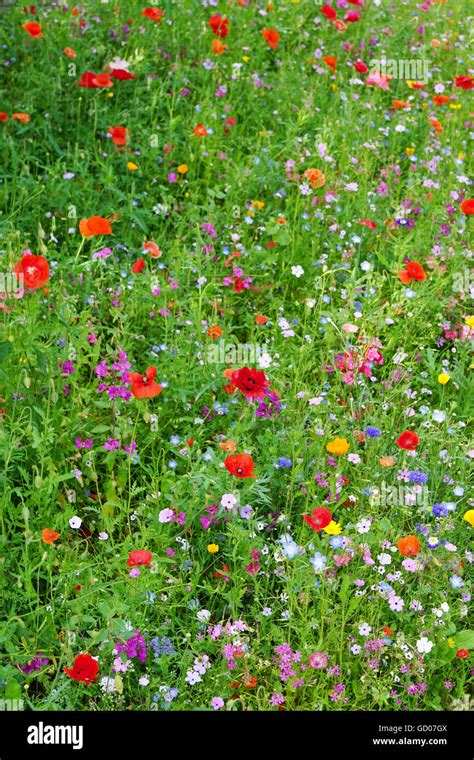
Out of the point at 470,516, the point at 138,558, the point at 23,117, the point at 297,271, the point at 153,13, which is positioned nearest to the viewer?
the point at 138,558

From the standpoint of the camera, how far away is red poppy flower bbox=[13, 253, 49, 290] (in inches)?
111

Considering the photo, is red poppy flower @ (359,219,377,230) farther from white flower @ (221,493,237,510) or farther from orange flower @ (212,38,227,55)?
white flower @ (221,493,237,510)

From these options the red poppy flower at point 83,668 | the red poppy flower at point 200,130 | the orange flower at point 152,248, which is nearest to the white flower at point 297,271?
the orange flower at point 152,248

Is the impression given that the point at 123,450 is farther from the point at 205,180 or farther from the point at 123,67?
the point at 123,67

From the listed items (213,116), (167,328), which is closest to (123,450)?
(167,328)

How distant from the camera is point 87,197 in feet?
13.8

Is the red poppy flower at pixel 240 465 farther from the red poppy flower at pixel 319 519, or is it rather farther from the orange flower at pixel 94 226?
the orange flower at pixel 94 226

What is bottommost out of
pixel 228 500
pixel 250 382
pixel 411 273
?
pixel 228 500

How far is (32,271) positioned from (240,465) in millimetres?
945

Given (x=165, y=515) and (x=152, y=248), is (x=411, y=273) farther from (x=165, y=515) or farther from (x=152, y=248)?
(x=165, y=515)

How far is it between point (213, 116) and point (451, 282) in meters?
1.63

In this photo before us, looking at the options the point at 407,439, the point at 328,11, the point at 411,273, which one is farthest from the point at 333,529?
the point at 328,11

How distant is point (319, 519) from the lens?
2.68m

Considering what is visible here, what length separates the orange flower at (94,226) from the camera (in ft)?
10.5
